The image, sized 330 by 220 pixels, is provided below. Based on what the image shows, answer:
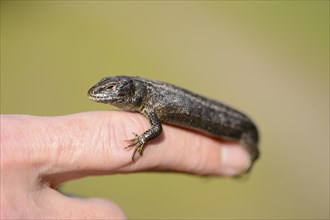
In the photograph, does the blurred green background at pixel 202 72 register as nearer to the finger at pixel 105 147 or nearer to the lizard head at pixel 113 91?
the finger at pixel 105 147

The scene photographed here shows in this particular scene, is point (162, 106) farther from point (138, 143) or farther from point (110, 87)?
point (138, 143)

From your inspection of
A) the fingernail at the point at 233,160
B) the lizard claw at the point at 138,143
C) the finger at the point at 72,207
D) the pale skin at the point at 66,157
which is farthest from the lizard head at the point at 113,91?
the fingernail at the point at 233,160

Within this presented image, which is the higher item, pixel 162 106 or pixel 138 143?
pixel 162 106

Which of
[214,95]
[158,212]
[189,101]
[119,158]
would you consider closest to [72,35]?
[214,95]

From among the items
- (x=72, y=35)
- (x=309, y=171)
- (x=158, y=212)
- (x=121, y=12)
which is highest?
(x=121, y=12)

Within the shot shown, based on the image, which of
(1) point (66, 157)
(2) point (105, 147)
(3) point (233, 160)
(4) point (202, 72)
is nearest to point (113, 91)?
(2) point (105, 147)

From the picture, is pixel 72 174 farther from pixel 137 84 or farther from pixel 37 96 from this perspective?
pixel 37 96

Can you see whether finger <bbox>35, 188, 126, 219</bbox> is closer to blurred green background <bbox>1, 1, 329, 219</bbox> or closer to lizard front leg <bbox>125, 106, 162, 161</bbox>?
lizard front leg <bbox>125, 106, 162, 161</bbox>
